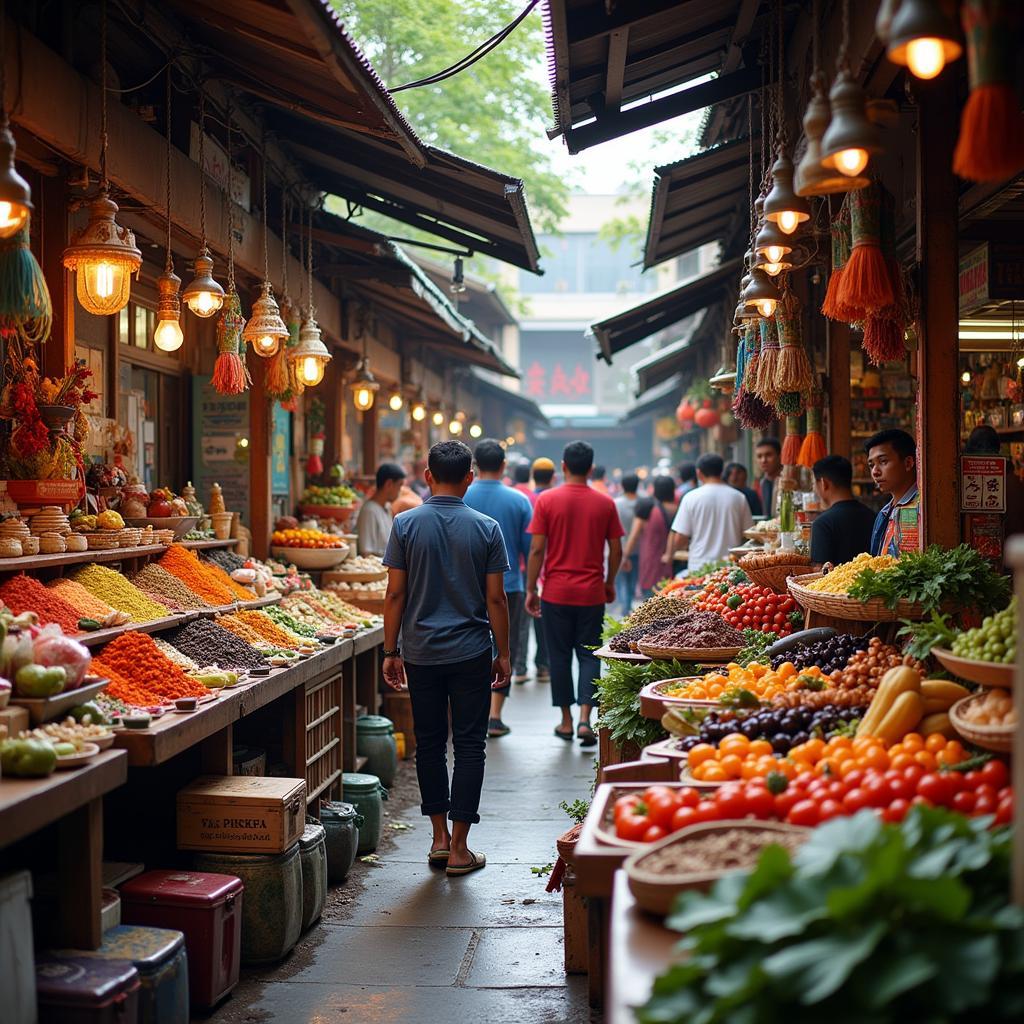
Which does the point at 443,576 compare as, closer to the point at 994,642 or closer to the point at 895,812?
the point at 994,642

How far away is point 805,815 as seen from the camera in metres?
3.32

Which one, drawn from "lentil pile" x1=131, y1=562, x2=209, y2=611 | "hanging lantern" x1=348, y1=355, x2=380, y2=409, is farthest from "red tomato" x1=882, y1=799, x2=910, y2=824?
"hanging lantern" x1=348, y1=355, x2=380, y2=409

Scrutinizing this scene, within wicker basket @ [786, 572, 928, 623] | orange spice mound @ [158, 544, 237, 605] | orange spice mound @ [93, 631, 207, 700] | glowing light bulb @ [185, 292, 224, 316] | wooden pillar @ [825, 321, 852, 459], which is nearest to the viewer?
wicker basket @ [786, 572, 928, 623]

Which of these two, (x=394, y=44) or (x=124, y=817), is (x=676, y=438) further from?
(x=124, y=817)

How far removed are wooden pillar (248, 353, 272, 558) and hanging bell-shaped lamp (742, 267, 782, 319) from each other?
4317mm

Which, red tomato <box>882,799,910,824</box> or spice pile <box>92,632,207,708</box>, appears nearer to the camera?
red tomato <box>882,799,910,824</box>

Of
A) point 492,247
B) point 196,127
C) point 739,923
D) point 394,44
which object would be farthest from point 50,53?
point 394,44

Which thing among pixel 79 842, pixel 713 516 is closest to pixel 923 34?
pixel 79 842

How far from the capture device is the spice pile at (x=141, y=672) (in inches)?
215

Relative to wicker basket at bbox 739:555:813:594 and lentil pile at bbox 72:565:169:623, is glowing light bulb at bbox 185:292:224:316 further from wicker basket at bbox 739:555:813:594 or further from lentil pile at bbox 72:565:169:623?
wicker basket at bbox 739:555:813:594

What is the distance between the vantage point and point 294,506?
40.9ft

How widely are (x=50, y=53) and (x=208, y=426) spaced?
4.65 m

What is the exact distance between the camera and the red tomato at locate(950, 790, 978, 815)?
333 centimetres

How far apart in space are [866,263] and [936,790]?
289 cm
